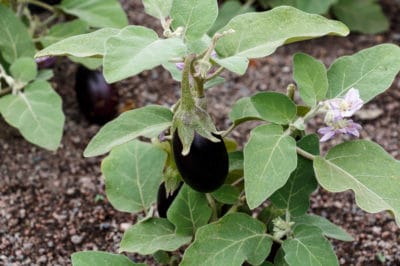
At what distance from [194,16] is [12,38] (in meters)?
0.79

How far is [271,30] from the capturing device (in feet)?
4.06

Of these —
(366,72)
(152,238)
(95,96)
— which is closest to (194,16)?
(366,72)

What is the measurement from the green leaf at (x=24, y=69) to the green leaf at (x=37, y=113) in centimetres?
2

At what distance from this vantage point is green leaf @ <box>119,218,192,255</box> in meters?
1.39

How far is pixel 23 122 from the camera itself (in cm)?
179

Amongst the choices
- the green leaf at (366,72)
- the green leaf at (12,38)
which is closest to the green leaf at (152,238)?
the green leaf at (366,72)

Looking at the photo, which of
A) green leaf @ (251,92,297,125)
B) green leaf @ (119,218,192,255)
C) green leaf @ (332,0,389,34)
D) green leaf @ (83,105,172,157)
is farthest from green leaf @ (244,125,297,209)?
green leaf @ (332,0,389,34)

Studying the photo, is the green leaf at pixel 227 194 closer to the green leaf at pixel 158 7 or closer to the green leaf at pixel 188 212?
the green leaf at pixel 188 212

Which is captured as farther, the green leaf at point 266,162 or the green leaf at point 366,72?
the green leaf at point 366,72

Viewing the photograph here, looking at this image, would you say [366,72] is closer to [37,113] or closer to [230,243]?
[230,243]

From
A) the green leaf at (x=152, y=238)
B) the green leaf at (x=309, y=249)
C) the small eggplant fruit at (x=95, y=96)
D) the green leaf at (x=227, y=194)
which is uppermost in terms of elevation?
the green leaf at (x=227, y=194)

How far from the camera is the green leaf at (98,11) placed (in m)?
2.05

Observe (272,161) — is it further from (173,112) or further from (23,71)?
(23,71)

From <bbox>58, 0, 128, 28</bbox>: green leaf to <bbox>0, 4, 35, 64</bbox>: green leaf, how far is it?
0.60ft
